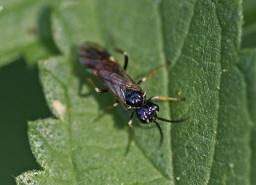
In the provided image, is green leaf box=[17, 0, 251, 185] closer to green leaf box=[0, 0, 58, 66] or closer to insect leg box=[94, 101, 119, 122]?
insect leg box=[94, 101, 119, 122]

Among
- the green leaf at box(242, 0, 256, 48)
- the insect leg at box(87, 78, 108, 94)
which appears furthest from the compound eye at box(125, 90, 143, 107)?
the green leaf at box(242, 0, 256, 48)

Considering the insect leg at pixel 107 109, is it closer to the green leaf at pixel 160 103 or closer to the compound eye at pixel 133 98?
the green leaf at pixel 160 103

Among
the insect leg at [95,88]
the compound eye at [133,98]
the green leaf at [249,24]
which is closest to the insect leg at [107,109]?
the compound eye at [133,98]

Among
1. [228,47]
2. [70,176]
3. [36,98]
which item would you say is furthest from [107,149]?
[36,98]

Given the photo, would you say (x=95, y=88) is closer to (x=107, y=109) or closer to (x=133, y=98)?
(x=107, y=109)

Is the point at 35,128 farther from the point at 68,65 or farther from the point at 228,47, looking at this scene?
the point at 228,47

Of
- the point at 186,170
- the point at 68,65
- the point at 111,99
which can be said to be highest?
the point at 68,65

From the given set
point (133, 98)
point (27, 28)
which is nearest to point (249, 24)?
point (133, 98)
